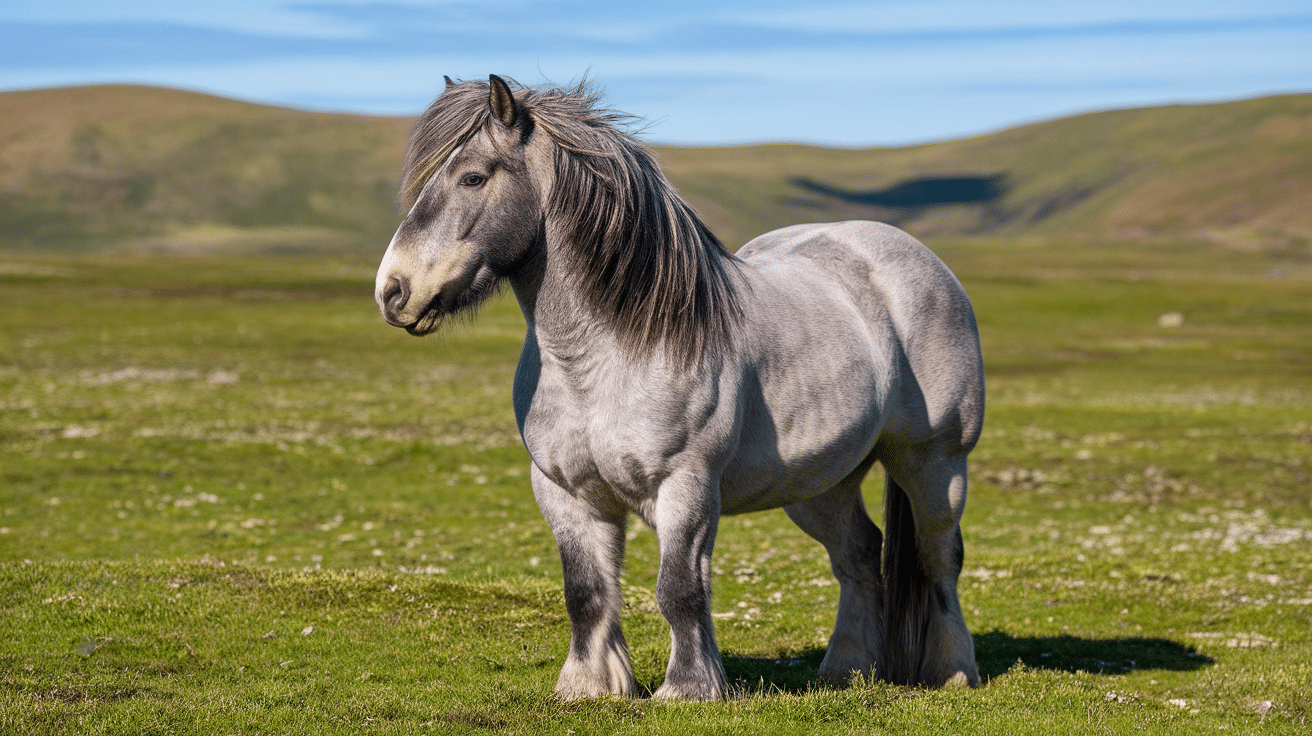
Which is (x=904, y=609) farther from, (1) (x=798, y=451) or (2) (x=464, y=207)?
(2) (x=464, y=207)

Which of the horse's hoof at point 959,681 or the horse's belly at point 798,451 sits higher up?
the horse's belly at point 798,451

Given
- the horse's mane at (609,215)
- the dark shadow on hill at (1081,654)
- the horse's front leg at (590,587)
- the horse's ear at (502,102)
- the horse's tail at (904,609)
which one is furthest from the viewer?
the dark shadow on hill at (1081,654)

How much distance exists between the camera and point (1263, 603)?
472 inches

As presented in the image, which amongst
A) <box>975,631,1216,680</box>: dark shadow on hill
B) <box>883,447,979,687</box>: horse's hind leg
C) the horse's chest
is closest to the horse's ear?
the horse's chest

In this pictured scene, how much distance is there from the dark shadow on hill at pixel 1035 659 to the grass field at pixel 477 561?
5cm

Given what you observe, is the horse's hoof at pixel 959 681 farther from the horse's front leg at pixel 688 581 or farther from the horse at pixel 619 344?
the horse's front leg at pixel 688 581

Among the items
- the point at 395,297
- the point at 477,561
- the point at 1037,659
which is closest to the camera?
the point at 395,297

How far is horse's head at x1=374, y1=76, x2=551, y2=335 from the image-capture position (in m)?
5.91

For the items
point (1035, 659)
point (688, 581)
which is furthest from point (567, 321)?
point (1035, 659)

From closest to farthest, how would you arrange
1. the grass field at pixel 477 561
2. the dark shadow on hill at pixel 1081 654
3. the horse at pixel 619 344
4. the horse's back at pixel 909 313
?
the horse at pixel 619 344 → the grass field at pixel 477 561 → the horse's back at pixel 909 313 → the dark shadow on hill at pixel 1081 654

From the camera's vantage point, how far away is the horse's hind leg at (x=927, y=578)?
8.23 metres

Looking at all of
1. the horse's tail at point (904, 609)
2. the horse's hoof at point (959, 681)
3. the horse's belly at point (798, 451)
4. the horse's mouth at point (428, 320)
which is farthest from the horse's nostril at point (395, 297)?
the horse's hoof at point (959, 681)

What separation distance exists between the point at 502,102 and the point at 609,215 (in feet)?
2.82

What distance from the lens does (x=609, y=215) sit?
20.7 ft
